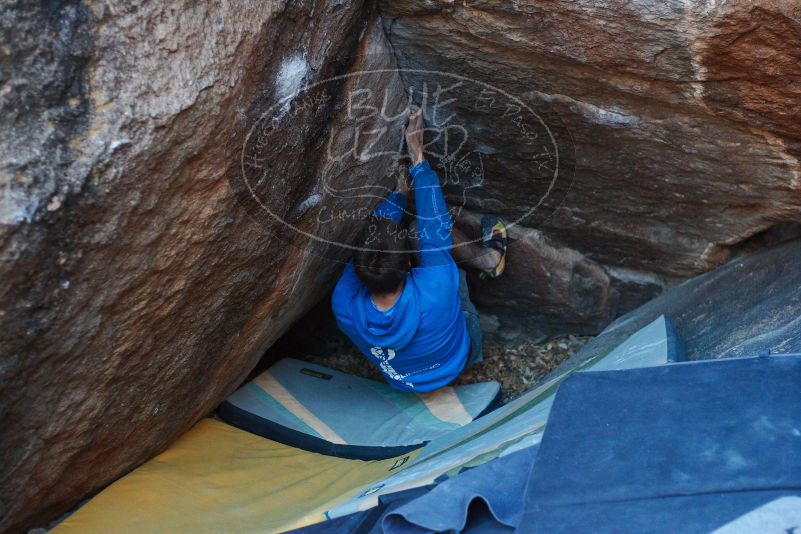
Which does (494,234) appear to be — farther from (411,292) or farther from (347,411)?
(347,411)

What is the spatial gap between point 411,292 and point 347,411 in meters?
0.61

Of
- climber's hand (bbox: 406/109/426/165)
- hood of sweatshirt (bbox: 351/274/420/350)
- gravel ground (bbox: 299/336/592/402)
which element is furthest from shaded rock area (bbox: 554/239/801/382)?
climber's hand (bbox: 406/109/426/165)

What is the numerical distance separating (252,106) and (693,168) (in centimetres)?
140

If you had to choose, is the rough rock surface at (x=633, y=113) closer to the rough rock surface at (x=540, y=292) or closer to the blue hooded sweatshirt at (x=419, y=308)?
the rough rock surface at (x=540, y=292)

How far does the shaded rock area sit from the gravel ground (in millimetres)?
251

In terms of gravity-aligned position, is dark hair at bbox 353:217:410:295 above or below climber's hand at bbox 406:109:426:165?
below

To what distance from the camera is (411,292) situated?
2.84m

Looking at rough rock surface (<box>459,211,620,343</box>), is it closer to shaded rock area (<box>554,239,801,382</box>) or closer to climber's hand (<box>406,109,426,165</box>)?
shaded rock area (<box>554,239,801,382</box>)

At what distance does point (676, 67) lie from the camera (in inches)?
87.4

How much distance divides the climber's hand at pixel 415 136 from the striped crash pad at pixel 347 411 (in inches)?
36.2

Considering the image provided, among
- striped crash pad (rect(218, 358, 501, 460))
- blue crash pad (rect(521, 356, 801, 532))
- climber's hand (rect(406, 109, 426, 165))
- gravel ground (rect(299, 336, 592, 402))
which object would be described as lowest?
gravel ground (rect(299, 336, 592, 402))

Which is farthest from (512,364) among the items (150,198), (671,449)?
(150,198)

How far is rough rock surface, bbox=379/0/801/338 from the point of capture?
213 cm

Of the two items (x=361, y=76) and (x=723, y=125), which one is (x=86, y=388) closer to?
(x=361, y=76)
